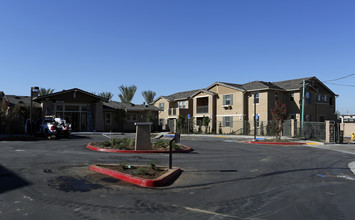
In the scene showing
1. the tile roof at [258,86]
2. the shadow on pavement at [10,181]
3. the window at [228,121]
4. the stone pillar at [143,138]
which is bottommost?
the shadow on pavement at [10,181]

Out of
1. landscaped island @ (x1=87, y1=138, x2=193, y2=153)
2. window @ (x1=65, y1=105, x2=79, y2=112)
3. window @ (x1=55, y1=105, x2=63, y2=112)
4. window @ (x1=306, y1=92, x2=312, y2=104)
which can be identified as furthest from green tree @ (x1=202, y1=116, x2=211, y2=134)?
landscaped island @ (x1=87, y1=138, x2=193, y2=153)

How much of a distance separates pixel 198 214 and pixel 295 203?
7.33 ft

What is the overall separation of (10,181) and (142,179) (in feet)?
11.1

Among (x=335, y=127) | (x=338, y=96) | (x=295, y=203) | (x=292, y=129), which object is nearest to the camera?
(x=295, y=203)

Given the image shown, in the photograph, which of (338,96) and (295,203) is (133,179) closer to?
(295,203)

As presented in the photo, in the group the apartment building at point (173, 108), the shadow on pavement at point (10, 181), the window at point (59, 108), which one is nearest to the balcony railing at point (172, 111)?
the apartment building at point (173, 108)

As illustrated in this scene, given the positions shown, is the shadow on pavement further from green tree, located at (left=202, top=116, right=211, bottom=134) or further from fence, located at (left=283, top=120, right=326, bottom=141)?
green tree, located at (left=202, top=116, right=211, bottom=134)

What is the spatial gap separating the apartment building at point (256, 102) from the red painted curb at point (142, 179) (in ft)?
97.9

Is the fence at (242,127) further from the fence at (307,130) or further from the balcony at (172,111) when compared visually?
the balcony at (172,111)

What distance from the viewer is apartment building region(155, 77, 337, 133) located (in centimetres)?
3806

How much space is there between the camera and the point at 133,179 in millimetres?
7738

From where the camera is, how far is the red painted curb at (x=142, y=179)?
746 cm

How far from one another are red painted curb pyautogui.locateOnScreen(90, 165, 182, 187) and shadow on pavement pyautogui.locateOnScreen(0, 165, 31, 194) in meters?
2.14

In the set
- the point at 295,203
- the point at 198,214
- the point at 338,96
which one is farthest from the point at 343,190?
the point at 338,96
